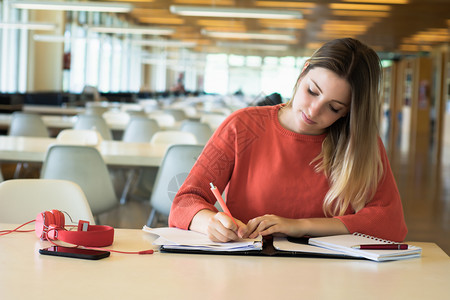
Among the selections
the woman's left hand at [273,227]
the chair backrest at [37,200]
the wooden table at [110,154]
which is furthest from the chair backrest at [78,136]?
the woman's left hand at [273,227]

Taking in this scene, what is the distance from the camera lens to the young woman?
154 cm

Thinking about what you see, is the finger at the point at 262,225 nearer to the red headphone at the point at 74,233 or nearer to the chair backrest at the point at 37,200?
the red headphone at the point at 74,233

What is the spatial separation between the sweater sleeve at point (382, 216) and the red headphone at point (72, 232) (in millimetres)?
605

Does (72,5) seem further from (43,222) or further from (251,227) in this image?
(251,227)

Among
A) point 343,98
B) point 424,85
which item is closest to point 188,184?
point 343,98

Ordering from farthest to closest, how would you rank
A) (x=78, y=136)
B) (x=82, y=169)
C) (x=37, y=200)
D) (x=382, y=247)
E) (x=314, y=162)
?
(x=78, y=136) < (x=82, y=169) < (x=37, y=200) < (x=314, y=162) < (x=382, y=247)

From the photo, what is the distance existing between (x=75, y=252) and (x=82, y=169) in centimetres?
184

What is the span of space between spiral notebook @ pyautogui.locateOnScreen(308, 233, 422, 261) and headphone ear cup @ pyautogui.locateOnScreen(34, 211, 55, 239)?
618 millimetres

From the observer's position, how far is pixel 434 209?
5.52 meters

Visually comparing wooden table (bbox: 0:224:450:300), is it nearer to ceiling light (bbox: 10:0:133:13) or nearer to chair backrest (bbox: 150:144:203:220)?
chair backrest (bbox: 150:144:203:220)

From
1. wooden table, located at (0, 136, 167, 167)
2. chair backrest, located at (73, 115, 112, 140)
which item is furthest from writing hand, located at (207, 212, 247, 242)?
chair backrest, located at (73, 115, 112, 140)

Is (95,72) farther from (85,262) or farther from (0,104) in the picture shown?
(85,262)

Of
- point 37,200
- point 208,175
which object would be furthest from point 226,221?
point 37,200

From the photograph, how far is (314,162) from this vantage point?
5.46ft
